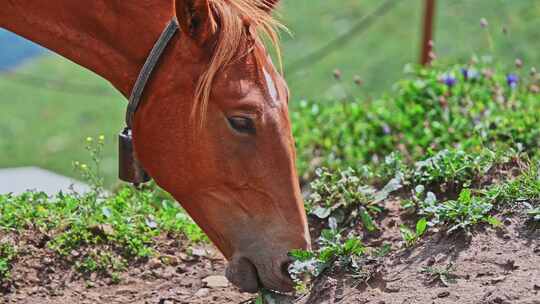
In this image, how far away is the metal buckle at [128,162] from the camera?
353 centimetres

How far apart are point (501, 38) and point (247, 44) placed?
5.85 meters

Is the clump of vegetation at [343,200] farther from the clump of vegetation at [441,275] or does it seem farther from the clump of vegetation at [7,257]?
the clump of vegetation at [7,257]

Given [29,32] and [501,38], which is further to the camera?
[501,38]

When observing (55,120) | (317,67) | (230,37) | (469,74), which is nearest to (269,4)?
(230,37)

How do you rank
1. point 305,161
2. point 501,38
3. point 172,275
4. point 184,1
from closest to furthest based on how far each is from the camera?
point 184,1 < point 172,275 < point 305,161 < point 501,38

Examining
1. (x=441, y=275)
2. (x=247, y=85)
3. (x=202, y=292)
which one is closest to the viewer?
(x=441, y=275)

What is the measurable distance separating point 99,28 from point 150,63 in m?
0.26

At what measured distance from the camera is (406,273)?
10.7 feet

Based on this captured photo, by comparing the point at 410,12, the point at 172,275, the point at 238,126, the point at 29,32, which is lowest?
the point at 172,275

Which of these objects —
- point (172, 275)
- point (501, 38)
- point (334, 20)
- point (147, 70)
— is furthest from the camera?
point (334, 20)

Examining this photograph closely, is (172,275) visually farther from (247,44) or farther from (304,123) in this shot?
(304,123)

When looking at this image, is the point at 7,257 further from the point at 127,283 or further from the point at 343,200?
the point at 343,200

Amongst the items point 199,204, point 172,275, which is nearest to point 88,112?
point 172,275

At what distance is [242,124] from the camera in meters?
3.28
